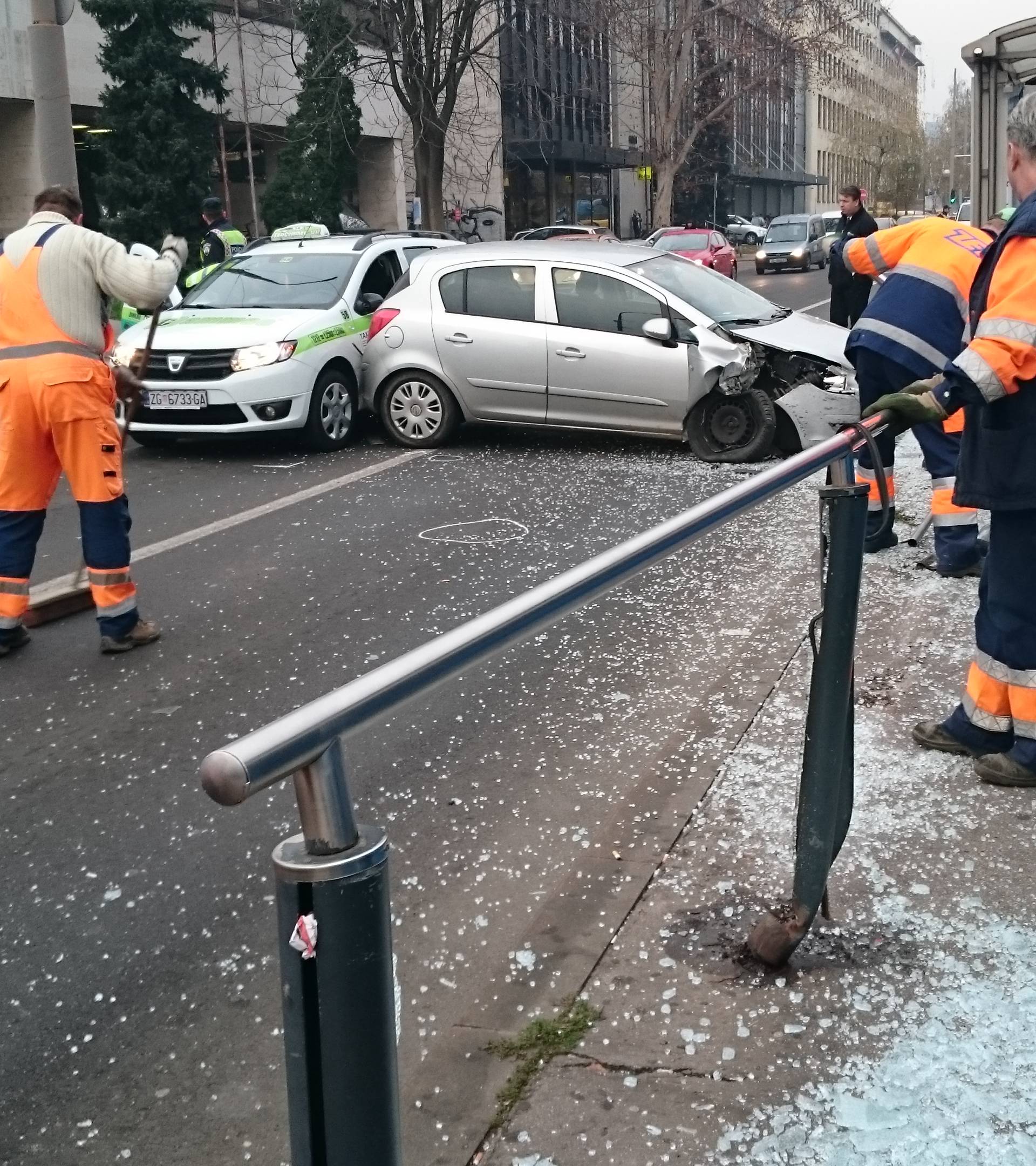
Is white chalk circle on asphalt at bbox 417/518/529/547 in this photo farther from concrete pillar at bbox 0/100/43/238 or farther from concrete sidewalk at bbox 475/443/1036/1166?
concrete pillar at bbox 0/100/43/238

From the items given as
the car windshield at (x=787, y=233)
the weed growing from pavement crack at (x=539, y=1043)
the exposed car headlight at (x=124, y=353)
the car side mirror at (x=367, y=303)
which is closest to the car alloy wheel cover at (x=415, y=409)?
the car side mirror at (x=367, y=303)

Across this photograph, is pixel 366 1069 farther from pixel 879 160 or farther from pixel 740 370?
pixel 879 160

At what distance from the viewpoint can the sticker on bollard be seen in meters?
1.44

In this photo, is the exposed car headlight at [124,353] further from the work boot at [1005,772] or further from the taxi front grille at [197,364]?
the work boot at [1005,772]

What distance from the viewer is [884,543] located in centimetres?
732

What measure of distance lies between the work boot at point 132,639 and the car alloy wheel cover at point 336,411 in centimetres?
496

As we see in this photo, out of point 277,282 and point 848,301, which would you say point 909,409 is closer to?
point 277,282

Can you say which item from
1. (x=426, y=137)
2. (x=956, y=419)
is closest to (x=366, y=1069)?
(x=956, y=419)

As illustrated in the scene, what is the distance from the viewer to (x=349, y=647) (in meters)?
6.06

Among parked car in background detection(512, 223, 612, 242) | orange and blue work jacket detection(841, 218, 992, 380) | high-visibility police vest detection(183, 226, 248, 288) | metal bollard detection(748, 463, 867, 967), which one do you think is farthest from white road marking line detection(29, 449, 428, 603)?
parked car in background detection(512, 223, 612, 242)

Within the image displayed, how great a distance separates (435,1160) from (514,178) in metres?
57.3

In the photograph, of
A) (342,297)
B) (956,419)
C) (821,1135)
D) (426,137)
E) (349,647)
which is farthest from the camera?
(426,137)

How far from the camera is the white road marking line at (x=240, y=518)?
7.06 m

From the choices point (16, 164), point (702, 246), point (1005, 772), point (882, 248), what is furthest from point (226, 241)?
point (702, 246)
